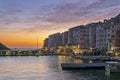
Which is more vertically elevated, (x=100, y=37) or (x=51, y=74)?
(x=100, y=37)

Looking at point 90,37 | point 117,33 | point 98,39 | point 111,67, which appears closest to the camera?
point 111,67

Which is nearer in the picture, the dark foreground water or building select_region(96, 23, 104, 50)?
the dark foreground water

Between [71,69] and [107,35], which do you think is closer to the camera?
[71,69]

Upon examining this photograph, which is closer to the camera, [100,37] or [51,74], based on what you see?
[51,74]

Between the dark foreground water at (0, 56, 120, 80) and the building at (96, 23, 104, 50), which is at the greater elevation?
the building at (96, 23, 104, 50)

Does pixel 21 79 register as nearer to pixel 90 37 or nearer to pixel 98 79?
pixel 98 79

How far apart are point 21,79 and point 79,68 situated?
22699 mm

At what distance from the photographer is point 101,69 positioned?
7931cm

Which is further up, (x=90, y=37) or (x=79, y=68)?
(x=90, y=37)

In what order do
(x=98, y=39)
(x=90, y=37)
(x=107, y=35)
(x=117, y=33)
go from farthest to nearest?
(x=90, y=37) → (x=98, y=39) → (x=107, y=35) → (x=117, y=33)

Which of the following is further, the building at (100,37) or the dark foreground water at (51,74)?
the building at (100,37)

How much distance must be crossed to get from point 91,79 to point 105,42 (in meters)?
102

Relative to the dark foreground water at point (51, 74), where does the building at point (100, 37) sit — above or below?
above

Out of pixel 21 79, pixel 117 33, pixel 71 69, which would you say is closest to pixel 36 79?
Answer: pixel 21 79
